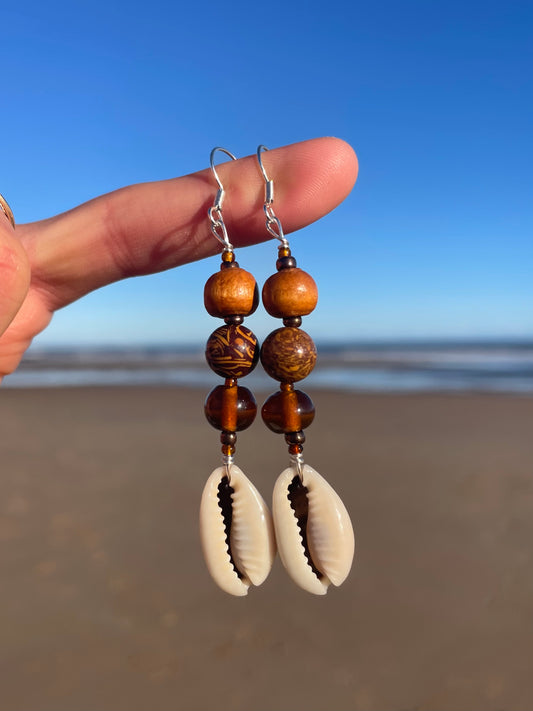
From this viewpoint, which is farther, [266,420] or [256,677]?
[256,677]

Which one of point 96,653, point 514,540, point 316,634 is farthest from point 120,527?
point 514,540

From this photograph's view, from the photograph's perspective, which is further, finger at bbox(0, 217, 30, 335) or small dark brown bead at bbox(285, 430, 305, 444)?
small dark brown bead at bbox(285, 430, 305, 444)

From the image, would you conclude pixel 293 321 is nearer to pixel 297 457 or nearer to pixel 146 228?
pixel 297 457

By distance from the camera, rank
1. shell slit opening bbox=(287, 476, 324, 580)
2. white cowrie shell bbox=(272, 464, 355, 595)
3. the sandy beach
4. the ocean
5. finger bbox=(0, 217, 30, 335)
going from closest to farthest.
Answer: finger bbox=(0, 217, 30, 335), white cowrie shell bbox=(272, 464, 355, 595), shell slit opening bbox=(287, 476, 324, 580), the sandy beach, the ocean

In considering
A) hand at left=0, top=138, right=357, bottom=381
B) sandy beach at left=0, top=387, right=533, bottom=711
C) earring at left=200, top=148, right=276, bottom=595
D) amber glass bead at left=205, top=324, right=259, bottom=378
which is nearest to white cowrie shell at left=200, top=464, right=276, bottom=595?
earring at left=200, top=148, right=276, bottom=595

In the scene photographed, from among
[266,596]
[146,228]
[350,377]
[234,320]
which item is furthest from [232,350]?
[350,377]

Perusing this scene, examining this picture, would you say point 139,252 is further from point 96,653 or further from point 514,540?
point 514,540

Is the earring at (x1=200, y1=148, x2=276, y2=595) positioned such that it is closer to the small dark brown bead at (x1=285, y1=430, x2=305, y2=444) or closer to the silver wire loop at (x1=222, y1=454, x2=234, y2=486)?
the silver wire loop at (x1=222, y1=454, x2=234, y2=486)
